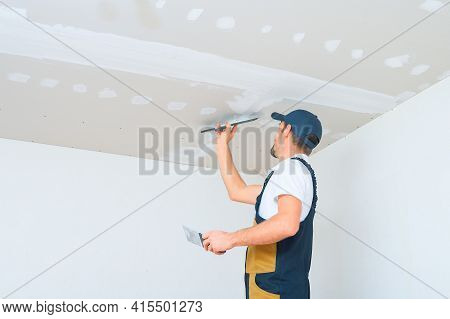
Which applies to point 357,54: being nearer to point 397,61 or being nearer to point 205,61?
point 397,61

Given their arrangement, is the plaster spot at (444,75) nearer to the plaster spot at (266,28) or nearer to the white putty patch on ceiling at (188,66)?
the white putty patch on ceiling at (188,66)

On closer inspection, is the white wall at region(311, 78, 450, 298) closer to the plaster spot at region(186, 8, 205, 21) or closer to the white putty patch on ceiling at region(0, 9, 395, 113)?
the white putty patch on ceiling at region(0, 9, 395, 113)

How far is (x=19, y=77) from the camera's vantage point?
191 centimetres

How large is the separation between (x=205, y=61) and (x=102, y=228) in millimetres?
1164

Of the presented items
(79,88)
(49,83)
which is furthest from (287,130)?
(49,83)

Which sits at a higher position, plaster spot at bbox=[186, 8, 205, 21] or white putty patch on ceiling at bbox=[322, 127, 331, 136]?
plaster spot at bbox=[186, 8, 205, 21]

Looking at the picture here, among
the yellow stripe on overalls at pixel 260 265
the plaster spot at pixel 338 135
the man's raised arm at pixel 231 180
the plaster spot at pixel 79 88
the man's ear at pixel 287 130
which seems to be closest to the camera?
the yellow stripe on overalls at pixel 260 265

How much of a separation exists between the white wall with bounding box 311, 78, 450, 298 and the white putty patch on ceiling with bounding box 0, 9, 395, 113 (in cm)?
19

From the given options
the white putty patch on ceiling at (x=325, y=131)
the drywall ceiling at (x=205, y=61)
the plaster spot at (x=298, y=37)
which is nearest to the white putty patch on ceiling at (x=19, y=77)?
the drywall ceiling at (x=205, y=61)

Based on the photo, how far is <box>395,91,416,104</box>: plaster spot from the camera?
6.65 feet

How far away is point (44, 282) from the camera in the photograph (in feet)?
7.43

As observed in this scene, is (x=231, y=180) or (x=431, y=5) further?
(x=231, y=180)

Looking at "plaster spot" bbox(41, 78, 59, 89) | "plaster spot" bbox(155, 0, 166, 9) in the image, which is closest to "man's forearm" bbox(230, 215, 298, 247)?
"plaster spot" bbox(155, 0, 166, 9)

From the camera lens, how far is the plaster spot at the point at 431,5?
4.93ft
